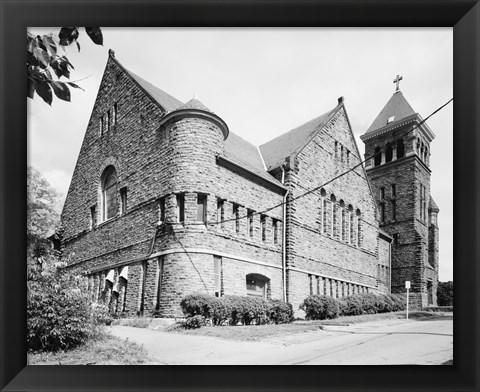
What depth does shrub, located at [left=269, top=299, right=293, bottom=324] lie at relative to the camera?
283 inches

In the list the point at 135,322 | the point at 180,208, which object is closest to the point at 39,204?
the point at 180,208

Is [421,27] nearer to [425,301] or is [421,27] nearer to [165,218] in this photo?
[425,301]

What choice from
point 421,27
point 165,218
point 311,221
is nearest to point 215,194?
point 165,218

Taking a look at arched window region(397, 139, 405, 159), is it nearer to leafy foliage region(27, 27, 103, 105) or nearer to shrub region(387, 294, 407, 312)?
shrub region(387, 294, 407, 312)

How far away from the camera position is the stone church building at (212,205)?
225 inches

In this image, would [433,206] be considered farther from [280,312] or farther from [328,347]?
[280,312]

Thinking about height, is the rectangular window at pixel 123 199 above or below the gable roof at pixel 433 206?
above

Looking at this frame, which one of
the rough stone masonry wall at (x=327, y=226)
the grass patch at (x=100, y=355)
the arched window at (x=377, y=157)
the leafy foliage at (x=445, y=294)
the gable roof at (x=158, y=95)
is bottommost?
the grass patch at (x=100, y=355)

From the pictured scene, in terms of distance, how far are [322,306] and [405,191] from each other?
285 centimetres

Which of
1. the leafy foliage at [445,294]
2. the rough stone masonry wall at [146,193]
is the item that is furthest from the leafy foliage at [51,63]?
the leafy foliage at [445,294]

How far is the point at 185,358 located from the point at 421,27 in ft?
15.9

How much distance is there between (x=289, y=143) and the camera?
7461 mm
